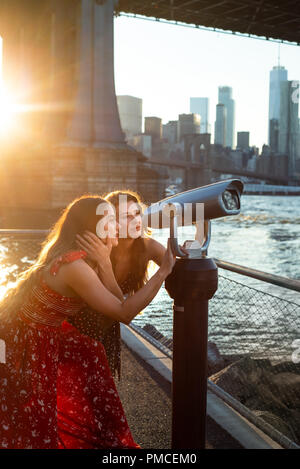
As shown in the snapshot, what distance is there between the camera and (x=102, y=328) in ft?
8.69

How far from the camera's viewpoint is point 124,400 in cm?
367

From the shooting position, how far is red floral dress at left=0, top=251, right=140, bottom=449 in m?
2.43

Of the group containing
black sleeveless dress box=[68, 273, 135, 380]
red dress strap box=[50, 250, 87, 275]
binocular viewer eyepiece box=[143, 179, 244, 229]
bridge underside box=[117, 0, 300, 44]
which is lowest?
black sleeveless dress box=[68, 273, 135, 380]

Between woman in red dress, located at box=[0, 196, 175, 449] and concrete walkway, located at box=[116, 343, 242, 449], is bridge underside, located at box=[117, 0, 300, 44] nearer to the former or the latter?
concrete walkway, located at box=[116, 343, 242, 449]

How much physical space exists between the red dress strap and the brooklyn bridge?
30050mm

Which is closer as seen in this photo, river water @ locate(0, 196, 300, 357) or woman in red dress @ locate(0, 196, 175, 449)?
woman in red dress @ locate(0, 196, 175, 449)

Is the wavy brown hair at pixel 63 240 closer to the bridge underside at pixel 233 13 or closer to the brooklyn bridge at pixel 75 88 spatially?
the brooklyn bridge at pixel 75 88

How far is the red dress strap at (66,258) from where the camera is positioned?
2352 mm

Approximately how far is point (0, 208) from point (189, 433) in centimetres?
4091

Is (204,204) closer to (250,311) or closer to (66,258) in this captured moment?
(66,258)

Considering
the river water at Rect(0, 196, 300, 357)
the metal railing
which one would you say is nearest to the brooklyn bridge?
the river water at Rect(0, 196, 300, 357)

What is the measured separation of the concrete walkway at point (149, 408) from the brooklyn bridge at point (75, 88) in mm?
28500

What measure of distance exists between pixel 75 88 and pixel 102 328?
109 feet
